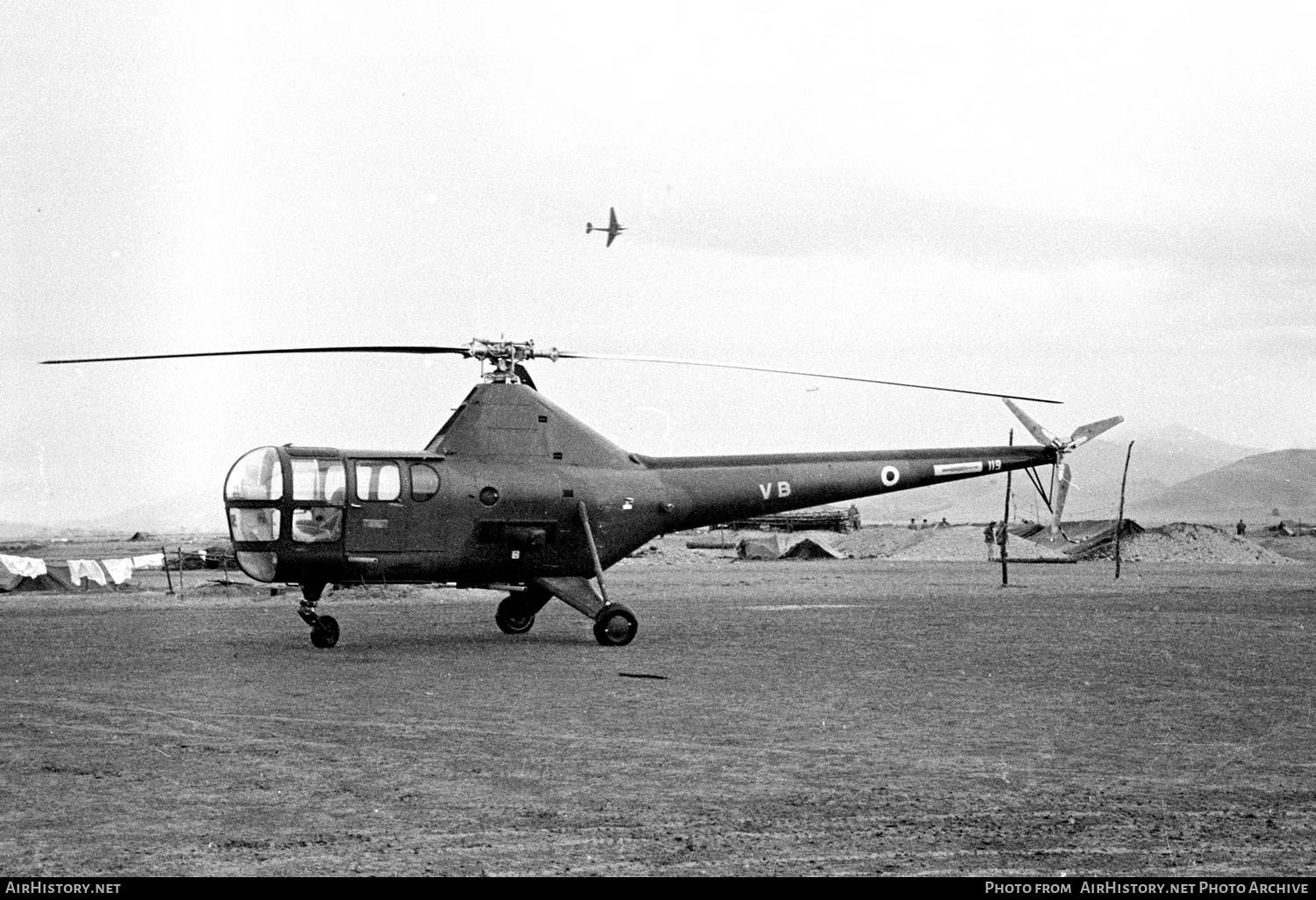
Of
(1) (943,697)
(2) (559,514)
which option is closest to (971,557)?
(2) (559,514)

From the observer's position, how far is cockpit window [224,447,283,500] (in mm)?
17484

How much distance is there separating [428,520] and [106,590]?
67.8 feet

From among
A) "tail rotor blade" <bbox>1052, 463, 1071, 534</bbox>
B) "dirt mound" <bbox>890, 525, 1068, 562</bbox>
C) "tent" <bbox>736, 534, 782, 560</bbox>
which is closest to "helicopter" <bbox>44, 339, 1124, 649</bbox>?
"tail rotor blade" <bbox>1052, 463, 1071, 534</bbox>

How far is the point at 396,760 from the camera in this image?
31.7 ft

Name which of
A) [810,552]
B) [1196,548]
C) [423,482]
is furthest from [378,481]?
[810,552]

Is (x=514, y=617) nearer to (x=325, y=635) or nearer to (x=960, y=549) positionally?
(x=325, y=635)

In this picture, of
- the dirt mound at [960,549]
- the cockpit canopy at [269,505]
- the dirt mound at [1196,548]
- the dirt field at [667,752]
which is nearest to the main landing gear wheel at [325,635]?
the dirt field at [667,752]

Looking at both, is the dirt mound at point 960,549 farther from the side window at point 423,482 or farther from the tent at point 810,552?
→ the side window at point 423,482

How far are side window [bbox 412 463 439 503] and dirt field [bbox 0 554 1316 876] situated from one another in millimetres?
2068

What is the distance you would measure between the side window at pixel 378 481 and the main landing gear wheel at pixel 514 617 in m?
3.11

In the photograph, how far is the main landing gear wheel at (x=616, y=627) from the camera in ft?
60.8

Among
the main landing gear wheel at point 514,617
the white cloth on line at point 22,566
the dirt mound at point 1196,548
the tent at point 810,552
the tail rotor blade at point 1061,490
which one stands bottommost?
the tent at point 810,552

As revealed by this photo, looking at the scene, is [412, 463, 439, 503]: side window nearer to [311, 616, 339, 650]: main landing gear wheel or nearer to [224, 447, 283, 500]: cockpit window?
[224, 447, 283, 500]: cockpit window

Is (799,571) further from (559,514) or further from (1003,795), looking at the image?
(1003,795)
